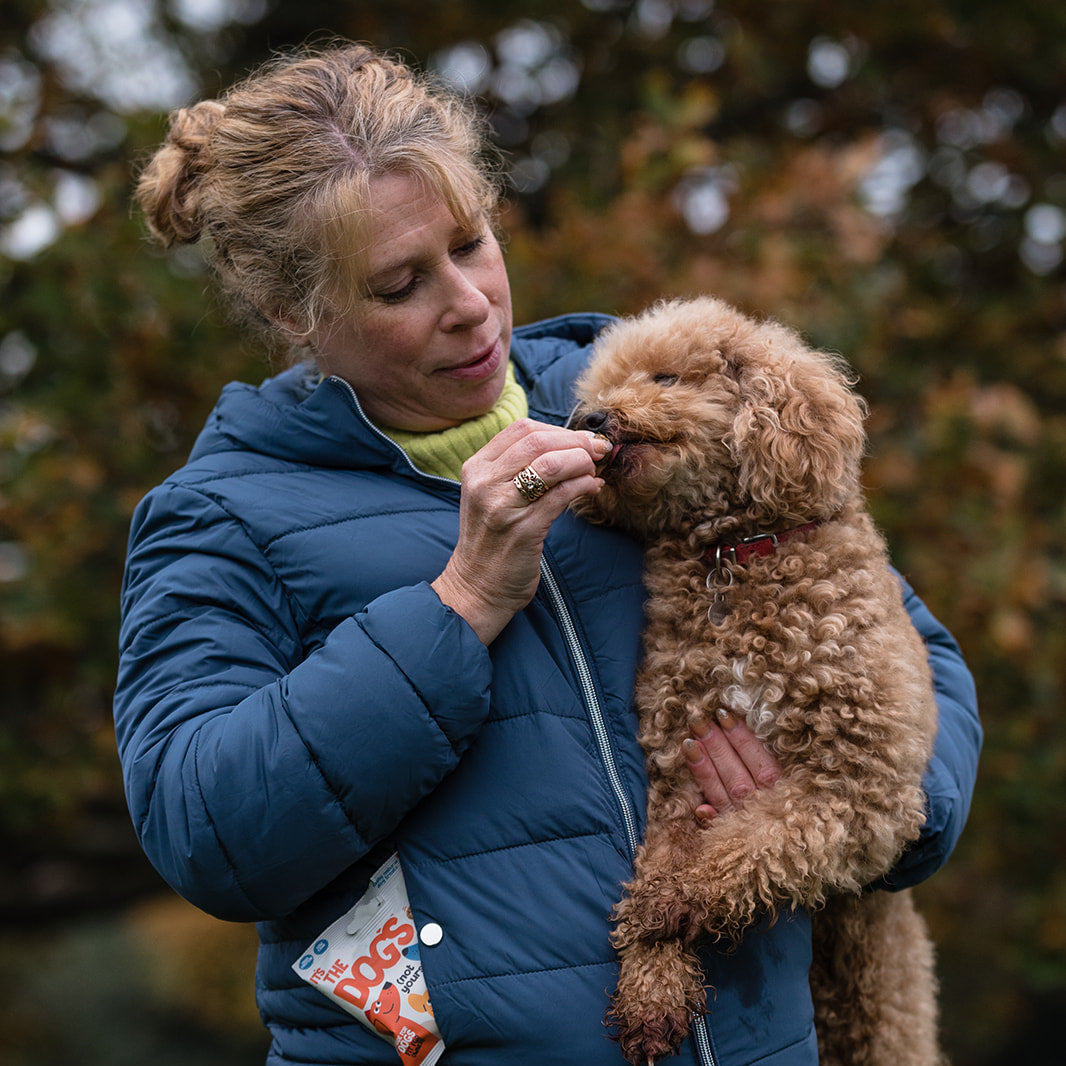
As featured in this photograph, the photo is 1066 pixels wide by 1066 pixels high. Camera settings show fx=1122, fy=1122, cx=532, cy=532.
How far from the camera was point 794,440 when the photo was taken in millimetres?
2076

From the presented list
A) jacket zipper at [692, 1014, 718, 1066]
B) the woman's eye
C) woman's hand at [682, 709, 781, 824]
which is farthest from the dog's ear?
jacket zipper at [692, 1014, 718, 1066]

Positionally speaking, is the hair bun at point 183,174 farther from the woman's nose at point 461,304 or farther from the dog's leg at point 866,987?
the dog's leg at point 866,987

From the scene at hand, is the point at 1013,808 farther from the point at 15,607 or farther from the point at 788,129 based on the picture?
the point at 15,607

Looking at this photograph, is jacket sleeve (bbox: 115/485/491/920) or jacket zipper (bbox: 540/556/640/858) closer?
jacket sleeve (bbox: 115/485/491/920)

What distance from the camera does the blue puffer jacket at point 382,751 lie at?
1.65m

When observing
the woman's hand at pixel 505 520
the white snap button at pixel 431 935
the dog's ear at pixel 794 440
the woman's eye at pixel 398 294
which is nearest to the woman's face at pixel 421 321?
the woman's eye at pixel 398 294

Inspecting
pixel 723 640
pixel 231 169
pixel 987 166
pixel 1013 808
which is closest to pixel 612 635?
pixel 723 640

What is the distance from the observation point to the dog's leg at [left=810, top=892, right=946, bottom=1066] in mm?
2176

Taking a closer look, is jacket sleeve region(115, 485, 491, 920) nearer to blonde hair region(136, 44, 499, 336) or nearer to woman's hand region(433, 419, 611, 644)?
woman's hand region(433, 419, 611, 644)

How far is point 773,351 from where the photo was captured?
225 centimetres

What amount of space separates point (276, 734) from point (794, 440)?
1.07 m

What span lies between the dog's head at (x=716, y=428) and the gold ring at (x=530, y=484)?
39 centimetres

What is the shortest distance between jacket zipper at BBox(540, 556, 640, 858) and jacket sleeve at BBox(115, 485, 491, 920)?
9.9 inches

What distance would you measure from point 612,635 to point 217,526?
0.71 m
